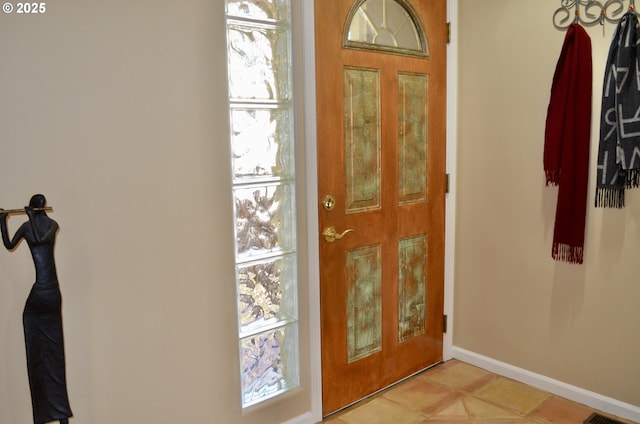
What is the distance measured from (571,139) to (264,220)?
158 cm

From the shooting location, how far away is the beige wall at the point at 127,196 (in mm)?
1585

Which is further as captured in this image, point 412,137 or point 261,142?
point 412,137

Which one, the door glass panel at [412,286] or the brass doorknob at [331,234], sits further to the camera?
the door glass panel at [412,286]

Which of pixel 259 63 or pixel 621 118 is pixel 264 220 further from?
pixel 621 118

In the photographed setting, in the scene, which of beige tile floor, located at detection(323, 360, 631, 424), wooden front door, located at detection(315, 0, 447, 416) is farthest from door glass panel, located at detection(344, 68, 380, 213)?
beige tile floor, located at detection(323, 360, 631, 424)

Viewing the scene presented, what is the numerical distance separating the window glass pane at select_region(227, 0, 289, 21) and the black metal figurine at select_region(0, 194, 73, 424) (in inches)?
41.9

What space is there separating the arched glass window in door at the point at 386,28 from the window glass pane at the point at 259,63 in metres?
0.37

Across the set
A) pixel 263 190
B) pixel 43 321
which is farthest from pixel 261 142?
pixel 43 321

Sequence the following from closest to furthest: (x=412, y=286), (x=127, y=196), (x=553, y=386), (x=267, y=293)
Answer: (x=127, y=196) < (x=267, y=293) < (x=553, y=386) < (x=412, y=286)

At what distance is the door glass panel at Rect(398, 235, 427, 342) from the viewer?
2.80 meters

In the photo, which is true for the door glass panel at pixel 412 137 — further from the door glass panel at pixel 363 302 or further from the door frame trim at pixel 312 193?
the door frame trim at pixel 312 193

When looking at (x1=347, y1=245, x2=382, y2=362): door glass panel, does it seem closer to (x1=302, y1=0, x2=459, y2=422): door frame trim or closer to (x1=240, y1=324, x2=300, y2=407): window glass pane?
(x1=302, y1=0, x2=459, y2=422): door frame trim

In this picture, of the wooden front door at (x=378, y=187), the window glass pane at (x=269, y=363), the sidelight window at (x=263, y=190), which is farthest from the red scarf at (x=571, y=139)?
the window glass pane at (x=269, y=363)

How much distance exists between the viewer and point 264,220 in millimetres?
2189
